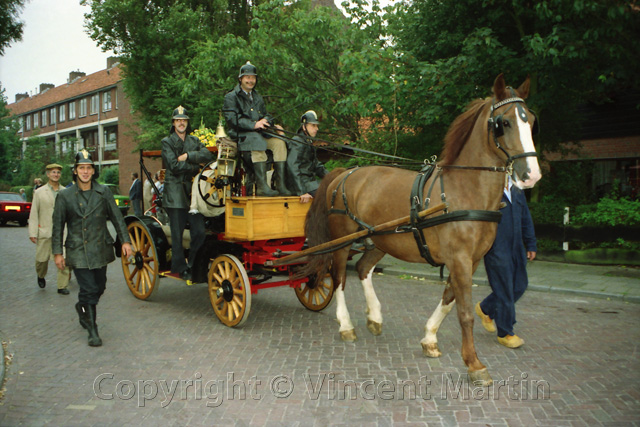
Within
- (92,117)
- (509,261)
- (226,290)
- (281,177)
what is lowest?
(226,290)

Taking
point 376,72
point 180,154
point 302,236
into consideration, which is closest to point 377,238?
point 302,236

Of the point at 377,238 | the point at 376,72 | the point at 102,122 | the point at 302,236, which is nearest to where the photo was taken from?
the point at 377,238

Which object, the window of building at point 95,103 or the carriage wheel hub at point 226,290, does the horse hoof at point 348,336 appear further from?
the window of building at point 95,103

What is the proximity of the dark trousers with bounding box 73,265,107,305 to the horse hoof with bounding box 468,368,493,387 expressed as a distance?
403 cm

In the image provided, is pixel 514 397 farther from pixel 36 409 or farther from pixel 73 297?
pixel 73 297

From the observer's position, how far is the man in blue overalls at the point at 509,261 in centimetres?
511

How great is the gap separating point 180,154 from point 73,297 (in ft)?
10.4

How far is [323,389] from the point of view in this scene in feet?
13.6

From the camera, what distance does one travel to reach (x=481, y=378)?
4.20 metres

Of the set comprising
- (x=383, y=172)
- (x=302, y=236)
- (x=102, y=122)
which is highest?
(x=102, y=122)

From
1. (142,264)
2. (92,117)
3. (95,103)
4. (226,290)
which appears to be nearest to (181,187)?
(226,290)

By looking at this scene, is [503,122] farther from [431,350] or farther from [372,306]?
[372,306]

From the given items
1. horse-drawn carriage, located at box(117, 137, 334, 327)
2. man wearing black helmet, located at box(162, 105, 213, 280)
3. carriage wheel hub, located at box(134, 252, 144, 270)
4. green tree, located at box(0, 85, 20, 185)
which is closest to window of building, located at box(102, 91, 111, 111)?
Result: green tree, located at box(0, 85, 20, 185)

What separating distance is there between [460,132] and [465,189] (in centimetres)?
56
